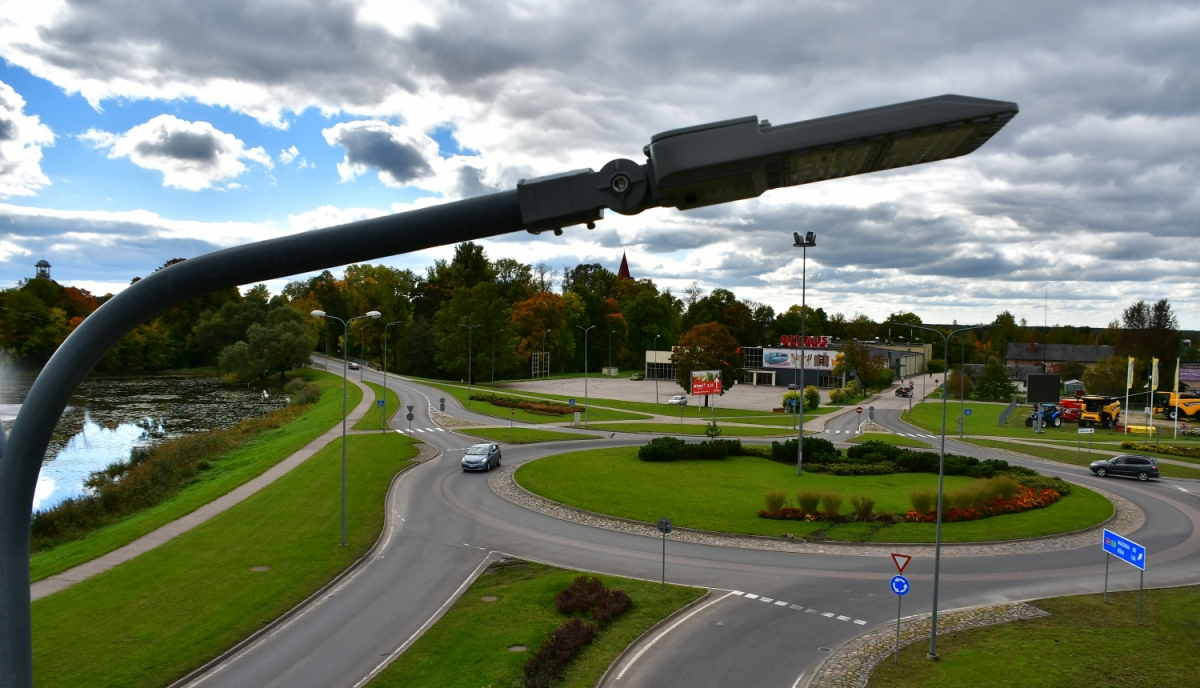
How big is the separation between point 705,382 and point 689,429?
298 inches

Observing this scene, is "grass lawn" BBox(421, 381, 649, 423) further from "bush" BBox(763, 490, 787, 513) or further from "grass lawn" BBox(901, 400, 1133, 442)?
"bush" BBox(763, 490, 787, 513)

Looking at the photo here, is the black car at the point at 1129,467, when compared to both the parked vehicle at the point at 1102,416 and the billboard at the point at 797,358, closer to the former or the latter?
the parked vehicle at the point at 1102,416

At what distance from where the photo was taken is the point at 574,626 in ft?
53.3

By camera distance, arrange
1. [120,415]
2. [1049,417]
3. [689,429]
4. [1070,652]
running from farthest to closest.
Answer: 1. [1049,417]
2. [120,415]
3. [689,429]
4. [1070,652]

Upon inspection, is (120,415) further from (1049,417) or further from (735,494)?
(1049,417)

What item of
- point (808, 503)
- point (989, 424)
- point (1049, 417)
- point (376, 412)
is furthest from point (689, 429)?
point (1049, 417)

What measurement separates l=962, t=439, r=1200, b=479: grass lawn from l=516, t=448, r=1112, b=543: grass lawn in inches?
450

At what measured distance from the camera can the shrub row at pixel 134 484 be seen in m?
27.7

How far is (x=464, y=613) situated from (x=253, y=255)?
16.3 metres

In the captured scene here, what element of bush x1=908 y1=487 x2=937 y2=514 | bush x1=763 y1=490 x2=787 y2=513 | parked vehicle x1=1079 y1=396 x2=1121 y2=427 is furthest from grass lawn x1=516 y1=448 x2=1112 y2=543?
parked vehicle x1=1079 y1=396 x2=1121 y2=427

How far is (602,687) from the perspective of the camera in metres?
14.3

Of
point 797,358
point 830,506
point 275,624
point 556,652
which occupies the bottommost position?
point 275,624

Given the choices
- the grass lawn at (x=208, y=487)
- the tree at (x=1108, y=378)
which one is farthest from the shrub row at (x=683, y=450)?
the tree at (x=1108, y=378)

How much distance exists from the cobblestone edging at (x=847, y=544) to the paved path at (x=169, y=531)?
12618mm
